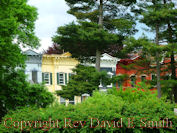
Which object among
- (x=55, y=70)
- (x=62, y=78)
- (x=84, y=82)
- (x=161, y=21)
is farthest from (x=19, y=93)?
(x=62, y=78)

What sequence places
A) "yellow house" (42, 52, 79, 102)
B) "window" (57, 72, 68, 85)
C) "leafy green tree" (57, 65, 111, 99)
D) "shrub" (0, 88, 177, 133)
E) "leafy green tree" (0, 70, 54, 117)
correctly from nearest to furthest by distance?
"shrub" (0, 88, 177, 133) < "leafy green tree" (0, 70, 54, 117) < "leafy green tree" (57, 65, 111, 99) < "yellow house" (42, 52, 79, 102) < "window" (57, 72, 68, 85)

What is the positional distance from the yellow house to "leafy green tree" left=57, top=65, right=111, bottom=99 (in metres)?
8.86

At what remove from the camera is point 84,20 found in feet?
99.2

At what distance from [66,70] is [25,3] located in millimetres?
18651

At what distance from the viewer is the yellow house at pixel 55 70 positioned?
37.2 m

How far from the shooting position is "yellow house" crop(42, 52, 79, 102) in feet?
122

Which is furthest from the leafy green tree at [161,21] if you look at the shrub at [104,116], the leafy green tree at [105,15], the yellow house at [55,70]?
the shrub at [104,116]

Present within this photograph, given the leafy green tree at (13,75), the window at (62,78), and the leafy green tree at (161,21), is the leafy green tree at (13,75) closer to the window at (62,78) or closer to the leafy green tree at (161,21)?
the leafy green tree at (161,21)

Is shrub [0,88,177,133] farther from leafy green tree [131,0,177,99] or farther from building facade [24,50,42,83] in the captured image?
building facade [24,50,42,83]

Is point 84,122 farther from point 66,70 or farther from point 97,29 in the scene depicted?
point 66,70

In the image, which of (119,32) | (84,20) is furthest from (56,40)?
(119,32)

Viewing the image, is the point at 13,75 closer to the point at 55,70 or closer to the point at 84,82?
the point at 84,82

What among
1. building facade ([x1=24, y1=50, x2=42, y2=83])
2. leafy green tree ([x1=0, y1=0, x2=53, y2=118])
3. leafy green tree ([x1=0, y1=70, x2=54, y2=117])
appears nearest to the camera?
leafy green tree ([x1=0, y1=0, x2=53, y2=118])

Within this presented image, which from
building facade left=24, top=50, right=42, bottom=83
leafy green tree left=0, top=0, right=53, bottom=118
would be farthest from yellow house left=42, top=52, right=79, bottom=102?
leafy green tree left=0, top=0, right=53, bottom=118
